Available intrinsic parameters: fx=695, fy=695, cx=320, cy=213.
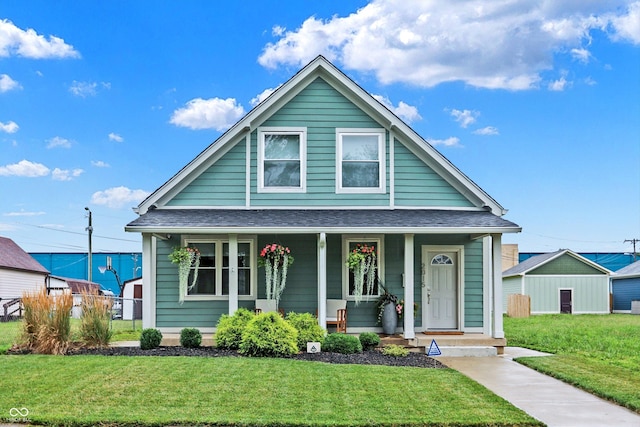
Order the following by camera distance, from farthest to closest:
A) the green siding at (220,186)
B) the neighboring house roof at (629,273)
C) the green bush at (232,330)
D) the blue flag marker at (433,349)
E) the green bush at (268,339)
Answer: the neighboring house roof at (629,273)
the green siding at (220,186)
the green bush at (232,330)
the blue flag marker at (433,349)
the green bush at (268,339)

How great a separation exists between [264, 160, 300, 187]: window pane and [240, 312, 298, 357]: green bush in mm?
3925

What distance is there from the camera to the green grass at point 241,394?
8.11 m

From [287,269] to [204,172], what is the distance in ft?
9.92

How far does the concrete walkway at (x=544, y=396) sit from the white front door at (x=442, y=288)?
2878 mm

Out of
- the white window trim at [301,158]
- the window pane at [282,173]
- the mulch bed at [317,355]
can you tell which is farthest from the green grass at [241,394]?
the window pane at [282,173]

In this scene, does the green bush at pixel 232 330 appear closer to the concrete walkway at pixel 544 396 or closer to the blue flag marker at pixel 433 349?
the blue flag marker at pixel 433 349

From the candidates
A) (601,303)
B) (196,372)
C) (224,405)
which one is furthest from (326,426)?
(601,303)

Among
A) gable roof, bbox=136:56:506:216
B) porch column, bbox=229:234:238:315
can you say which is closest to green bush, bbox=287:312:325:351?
porch column, bbox=229:234:238:315

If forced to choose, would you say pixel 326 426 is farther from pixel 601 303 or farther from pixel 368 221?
pixel 601 303

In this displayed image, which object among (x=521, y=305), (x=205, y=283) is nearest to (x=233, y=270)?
(x=205, y=283)

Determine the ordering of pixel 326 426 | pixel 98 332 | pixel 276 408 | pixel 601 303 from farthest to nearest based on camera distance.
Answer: pixel 601 303, pixel 98 332, pixel 276 408, pixel 326 426

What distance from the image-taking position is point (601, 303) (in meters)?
38.1

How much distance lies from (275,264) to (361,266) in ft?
6.34

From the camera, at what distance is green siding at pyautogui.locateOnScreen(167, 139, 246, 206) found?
16.4 meters
